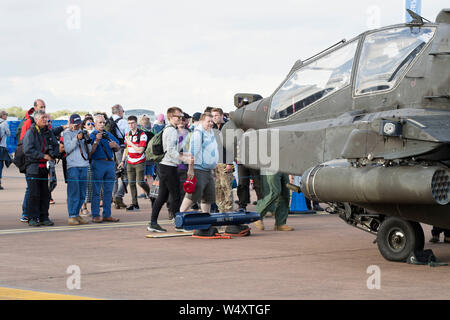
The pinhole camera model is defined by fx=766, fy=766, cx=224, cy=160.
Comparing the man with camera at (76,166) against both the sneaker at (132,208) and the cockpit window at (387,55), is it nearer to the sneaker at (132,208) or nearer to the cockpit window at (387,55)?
the sneaker at (132,208)

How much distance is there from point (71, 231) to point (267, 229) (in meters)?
3.52

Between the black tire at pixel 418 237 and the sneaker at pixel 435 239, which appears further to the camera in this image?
the sneaker at pixel 435 239

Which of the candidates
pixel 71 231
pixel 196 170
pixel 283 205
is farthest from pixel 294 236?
pixel 71 231

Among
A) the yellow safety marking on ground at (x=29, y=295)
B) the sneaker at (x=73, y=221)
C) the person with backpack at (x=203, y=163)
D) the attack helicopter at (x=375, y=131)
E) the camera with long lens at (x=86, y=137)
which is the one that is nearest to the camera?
the yellow safety marking on ground at (x=29, y=295)

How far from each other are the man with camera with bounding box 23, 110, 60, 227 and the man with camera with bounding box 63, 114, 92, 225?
14.4 inches

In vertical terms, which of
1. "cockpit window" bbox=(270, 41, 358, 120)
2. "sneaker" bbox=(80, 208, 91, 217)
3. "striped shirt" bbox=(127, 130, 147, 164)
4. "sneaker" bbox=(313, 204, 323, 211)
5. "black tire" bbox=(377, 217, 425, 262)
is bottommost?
"sneaker" bbox=(313, 204, 323, 211)

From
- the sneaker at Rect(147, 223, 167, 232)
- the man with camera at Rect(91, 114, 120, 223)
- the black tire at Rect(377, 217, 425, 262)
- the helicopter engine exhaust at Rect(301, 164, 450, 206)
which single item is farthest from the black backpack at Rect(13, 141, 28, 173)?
the black tire at Rect(377, 217, 425, 262)

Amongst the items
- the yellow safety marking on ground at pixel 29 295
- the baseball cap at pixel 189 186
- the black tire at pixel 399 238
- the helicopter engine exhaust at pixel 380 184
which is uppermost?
the helicopter engine exhaust at pixel 380 184

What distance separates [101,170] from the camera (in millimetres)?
14922

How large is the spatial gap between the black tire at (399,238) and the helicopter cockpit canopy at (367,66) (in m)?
1.72

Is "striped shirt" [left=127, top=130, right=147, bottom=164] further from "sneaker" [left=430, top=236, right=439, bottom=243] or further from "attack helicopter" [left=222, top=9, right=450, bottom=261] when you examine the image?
"sneaker" [left=430, top=236, right=439, bottom=243]

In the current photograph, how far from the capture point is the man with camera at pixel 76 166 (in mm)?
14172

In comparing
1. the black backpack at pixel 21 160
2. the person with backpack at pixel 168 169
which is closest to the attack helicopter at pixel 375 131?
Result: the person with backpack at pixel 168 169

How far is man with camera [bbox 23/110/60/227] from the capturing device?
45.2 ft
